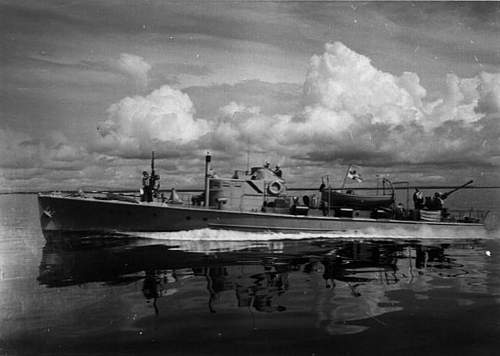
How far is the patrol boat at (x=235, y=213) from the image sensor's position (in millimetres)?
27016

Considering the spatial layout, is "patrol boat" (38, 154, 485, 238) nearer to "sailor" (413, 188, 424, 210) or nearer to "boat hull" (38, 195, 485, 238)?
"boat hull" (38, 195, 485, 238)

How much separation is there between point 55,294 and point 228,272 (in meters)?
6.18

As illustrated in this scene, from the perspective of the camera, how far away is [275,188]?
97.7ft

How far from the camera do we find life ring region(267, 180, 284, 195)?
29.6 metres

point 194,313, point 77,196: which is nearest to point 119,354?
point 194,313

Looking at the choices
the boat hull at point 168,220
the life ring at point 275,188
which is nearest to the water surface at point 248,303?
the boat hull at point 168,220

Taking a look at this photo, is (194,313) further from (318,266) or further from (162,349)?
(318,266)

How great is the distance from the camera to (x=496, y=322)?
34.2 feet

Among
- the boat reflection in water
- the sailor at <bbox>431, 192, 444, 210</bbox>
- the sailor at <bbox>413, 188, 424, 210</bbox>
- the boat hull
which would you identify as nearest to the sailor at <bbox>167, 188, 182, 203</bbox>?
the boat hull

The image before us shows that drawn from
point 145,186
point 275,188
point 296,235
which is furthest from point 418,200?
point 145,186

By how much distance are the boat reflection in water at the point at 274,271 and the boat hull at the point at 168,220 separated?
3.82 feet

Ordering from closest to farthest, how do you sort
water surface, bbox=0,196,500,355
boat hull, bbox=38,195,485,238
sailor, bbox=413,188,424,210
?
water surface, bbox=0,196,500,355 → boat hull, bbox=38,195,485,238 → sailor, bbox=413,188,424,210

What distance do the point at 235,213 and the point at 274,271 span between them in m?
10.4

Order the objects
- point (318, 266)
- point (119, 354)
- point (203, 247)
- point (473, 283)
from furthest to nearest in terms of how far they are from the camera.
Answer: point (203, 247) < point (318, 266) < point (473, 283) < point (119, 354)
